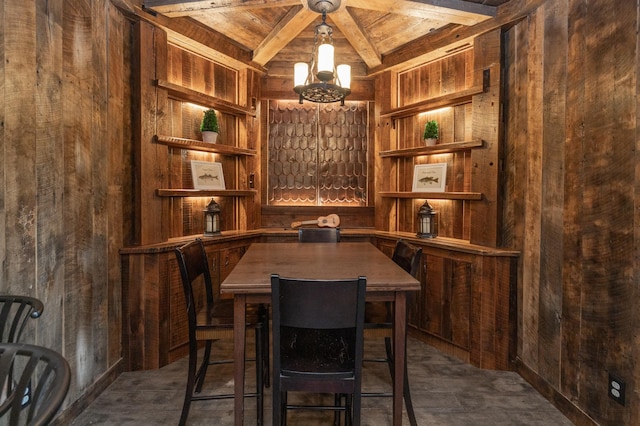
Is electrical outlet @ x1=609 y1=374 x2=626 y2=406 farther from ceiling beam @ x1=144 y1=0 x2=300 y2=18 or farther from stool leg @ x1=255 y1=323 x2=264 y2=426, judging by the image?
ceiling beam @ x1=144 y1=0 x2=300 y2=18

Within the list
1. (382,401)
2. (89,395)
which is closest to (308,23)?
(382,401)

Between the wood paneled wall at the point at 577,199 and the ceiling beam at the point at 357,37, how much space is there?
1.19 meters

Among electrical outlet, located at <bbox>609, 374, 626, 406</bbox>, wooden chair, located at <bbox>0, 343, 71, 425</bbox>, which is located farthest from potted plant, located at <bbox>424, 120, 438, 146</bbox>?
wooden chair, located at <bbox>0, 343, 71, 425</bbox>

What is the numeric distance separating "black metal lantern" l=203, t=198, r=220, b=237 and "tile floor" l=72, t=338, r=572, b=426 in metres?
1.08

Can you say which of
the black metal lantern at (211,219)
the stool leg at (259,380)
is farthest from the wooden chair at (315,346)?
the black metal lantern at (211,219)

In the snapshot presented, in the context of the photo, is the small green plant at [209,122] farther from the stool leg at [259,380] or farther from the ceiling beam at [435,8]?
the stool leg at [259,380]

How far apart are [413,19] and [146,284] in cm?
294

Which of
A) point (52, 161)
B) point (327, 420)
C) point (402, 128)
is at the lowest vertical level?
point (327, 420)

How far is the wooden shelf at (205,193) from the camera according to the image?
3.01m

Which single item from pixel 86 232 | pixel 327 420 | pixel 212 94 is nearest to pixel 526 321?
pixel 327 420

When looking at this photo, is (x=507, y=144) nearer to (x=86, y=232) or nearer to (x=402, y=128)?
(x=402, y=128)

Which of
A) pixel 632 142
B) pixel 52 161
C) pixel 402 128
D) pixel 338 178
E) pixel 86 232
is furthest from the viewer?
pixel 338 178

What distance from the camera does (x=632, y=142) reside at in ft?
5.94

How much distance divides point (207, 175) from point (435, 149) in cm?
202
